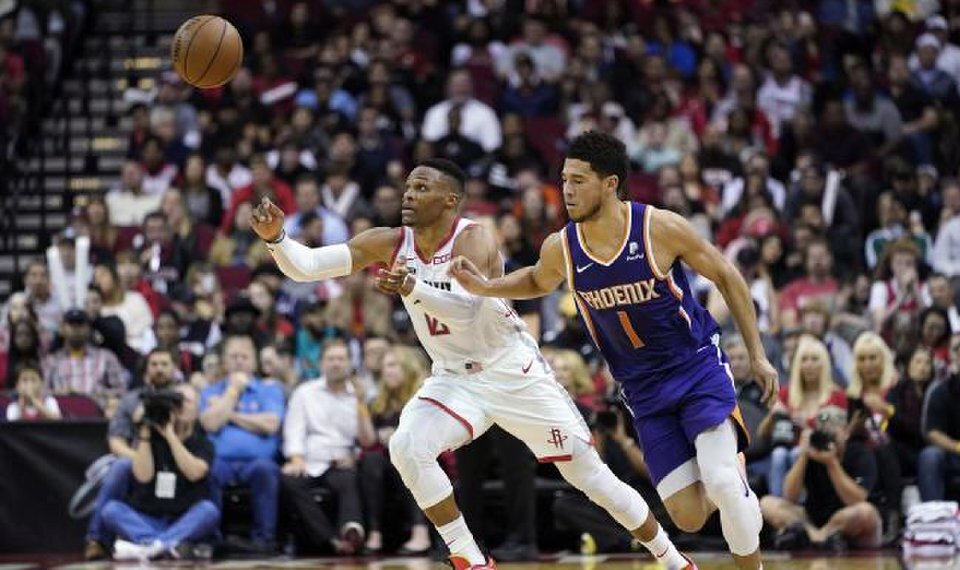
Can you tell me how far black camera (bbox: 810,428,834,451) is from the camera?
1206 centimetres

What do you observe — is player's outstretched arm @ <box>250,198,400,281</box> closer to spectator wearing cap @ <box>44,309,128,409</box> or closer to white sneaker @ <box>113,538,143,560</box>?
white sneaker @ <box>113,538,143,560</box>

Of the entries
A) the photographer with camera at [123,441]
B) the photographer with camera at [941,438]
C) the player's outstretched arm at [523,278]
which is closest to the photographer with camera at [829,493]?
the photographer with camera at [941,438]

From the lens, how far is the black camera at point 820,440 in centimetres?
1206

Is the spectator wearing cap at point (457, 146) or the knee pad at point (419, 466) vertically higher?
the spectator wearing cap at point (457, 146)

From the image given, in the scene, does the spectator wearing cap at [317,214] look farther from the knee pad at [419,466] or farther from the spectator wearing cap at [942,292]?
the knee pad at [419,466]

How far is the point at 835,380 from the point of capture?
1362 centimetres

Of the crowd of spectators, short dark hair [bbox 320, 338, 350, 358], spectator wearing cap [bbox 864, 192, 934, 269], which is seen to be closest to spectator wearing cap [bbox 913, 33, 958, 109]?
the crowd of spectators

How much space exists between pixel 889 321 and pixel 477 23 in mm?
7538

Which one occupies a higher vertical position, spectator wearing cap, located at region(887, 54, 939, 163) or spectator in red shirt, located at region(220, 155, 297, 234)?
spectator wearing cap, located at region(887, 54, 939, 163)

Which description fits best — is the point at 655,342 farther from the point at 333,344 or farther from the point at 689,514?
the point at 333,344

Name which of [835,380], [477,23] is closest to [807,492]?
[835,380]

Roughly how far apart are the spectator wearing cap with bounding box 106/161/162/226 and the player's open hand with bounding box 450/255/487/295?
9.61m

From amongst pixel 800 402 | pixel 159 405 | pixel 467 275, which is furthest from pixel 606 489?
pixel 159 405

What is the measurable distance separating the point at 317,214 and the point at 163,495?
177 inches
